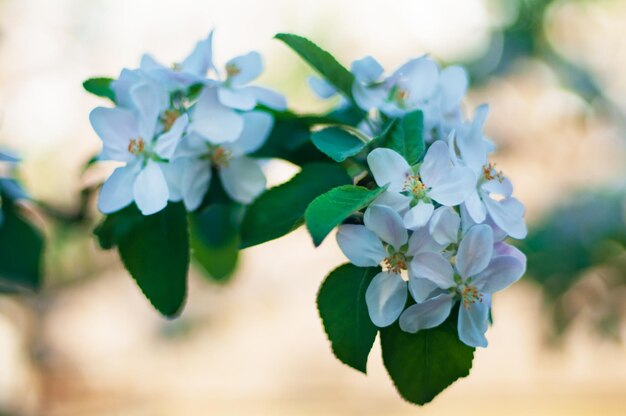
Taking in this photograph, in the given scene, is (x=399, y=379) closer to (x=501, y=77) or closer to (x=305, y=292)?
(x=501, y=77)

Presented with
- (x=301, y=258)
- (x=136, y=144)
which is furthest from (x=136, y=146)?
(x=301, y=258)

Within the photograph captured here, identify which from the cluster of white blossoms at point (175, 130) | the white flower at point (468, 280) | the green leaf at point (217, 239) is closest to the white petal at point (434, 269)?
the white flower at point (468, 280)

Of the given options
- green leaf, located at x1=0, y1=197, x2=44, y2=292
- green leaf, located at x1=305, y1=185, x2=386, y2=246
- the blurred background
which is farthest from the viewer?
the blurred background

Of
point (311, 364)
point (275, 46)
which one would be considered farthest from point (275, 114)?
point (311, 364)

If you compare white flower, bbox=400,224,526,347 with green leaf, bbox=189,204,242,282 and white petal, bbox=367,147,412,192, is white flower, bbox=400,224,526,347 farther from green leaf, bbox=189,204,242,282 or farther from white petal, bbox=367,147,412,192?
green leaf, bbox=189,204,242,282

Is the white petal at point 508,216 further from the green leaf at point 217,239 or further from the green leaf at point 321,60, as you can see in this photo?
the green leaf at point 217,239

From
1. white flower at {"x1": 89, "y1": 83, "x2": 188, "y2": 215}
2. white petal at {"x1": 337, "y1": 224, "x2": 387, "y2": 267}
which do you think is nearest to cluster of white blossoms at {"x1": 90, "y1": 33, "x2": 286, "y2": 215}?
white flower at {"x1": 89, "y1": 83, "x2": 188, "y2": 215}
